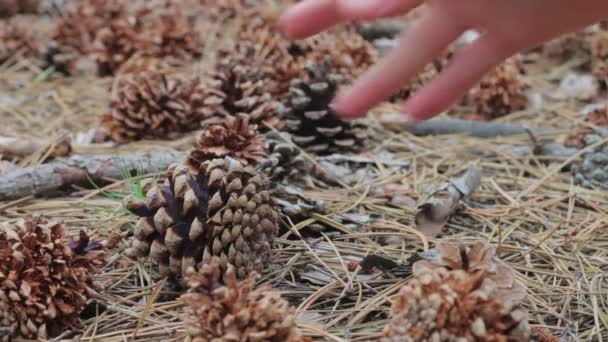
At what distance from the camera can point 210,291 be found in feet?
3.50

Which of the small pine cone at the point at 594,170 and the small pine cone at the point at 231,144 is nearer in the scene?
the small pine cone at the point at 231,144

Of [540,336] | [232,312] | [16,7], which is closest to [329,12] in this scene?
[232,312]

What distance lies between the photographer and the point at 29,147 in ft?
6.96

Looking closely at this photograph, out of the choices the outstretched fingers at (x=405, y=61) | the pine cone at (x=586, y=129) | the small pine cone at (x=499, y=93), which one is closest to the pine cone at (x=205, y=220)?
the outstretched fingers at (x=405, y=61)

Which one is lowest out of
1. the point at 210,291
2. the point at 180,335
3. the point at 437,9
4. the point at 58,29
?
the point at 180,335

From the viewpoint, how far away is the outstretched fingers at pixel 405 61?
0.91m

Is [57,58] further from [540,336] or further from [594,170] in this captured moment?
[540,336]

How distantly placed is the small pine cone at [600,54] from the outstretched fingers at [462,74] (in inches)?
88.5

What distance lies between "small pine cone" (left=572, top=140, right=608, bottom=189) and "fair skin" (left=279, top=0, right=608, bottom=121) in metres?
1.19

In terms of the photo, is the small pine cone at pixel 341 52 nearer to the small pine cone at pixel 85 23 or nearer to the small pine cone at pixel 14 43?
the small pine cone at pixel 85 23

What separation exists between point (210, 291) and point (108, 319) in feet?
1.22

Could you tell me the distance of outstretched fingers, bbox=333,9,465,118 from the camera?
0.91m

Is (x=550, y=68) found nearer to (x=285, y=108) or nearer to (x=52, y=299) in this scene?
(x=285, y=108)

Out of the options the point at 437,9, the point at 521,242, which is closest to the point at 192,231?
the point at 437,9
